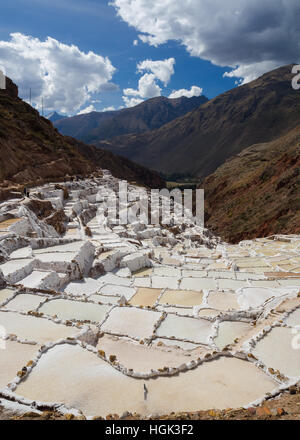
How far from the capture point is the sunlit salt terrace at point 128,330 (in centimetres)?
Result: 475

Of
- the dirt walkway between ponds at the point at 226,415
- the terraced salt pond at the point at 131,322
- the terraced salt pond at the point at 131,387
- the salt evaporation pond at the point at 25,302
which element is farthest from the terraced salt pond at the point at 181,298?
the dirt walkway between ponds at the point at 226,415

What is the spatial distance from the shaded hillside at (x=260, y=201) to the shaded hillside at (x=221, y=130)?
7367 cm

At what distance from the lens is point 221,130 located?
15100 centimetres

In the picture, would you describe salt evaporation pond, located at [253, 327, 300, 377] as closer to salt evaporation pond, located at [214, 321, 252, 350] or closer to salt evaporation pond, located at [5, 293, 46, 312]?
salt evaporation pond, located at [214, 321, 252, 350]

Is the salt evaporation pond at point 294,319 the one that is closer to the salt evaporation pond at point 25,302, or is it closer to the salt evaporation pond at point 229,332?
the salt evaporation pond at point 229,332

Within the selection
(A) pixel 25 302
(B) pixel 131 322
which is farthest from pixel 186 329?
(A) pixel 25 302

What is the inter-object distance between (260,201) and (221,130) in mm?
118045

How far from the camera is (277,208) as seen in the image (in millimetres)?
37375

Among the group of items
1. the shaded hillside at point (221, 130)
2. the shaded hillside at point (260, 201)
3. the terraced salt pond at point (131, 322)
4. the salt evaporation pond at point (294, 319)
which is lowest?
the terraced salt pond at point (131, 322)

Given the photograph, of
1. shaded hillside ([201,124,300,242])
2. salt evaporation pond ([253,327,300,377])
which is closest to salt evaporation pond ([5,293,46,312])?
salt evaporation pond ([253,327,300,377])

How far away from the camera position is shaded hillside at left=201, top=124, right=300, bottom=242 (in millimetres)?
35844
